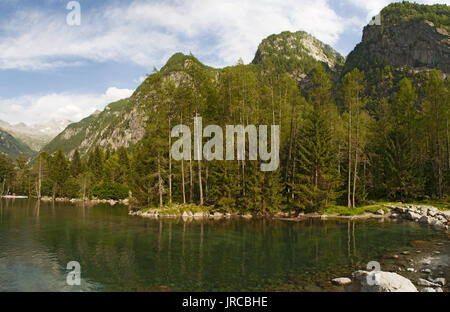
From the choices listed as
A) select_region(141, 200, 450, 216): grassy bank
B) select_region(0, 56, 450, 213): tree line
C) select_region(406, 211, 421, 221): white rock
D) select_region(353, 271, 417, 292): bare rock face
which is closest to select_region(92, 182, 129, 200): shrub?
select_region(0, 56, 450, 213): tree line

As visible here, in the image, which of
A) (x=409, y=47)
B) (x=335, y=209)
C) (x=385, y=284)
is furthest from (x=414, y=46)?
(x=385, y=284)

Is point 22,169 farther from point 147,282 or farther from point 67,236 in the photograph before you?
point 147,282

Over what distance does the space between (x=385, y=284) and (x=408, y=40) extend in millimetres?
154983

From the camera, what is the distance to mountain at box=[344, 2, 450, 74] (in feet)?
402

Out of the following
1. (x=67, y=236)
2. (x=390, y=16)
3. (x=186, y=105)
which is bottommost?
(x=67, y=236)

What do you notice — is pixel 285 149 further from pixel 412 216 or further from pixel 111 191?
pixel 111 191

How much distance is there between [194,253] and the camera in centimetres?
1966

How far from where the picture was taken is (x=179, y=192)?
1796 inches

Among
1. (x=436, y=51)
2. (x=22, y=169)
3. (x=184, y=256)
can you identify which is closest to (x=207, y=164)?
(x=184, y=256)

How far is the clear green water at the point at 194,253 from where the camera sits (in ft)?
46.0

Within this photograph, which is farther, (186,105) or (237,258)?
(186,105)

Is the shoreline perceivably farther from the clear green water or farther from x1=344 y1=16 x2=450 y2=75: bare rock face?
x1=344 y1=16 x2=450 y2=75: bare rock face

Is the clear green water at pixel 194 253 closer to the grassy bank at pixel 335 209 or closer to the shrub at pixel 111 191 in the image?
the grassy bank at pixel 335 209
